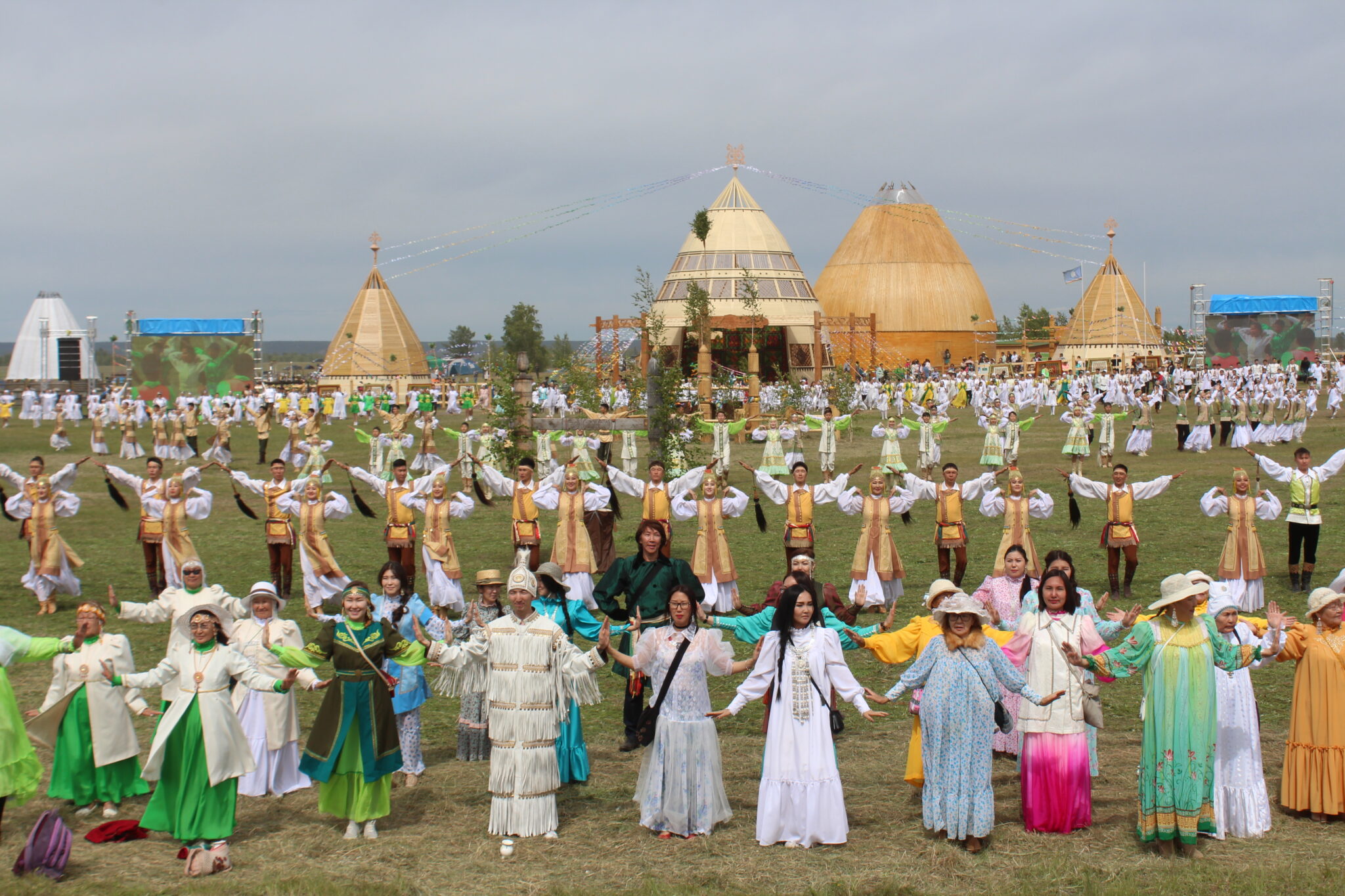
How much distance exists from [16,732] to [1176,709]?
19.7ft

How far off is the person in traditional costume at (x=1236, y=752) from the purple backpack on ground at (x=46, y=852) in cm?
585

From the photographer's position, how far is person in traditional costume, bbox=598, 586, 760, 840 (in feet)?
21.9

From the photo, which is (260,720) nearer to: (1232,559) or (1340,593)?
(1340,593)

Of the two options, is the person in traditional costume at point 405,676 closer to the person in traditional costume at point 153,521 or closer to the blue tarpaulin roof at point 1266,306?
the person in traditional costume at point 153,521

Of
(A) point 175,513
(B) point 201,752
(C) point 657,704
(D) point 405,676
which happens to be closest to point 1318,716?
(C) point 657,704

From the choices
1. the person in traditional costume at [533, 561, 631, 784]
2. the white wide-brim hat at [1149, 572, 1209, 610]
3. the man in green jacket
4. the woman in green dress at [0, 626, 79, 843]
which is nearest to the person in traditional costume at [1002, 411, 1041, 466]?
the man in green jacket

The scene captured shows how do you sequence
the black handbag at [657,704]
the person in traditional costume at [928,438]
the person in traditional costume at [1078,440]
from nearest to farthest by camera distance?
the black handbag at [657,704]
the person in traditional costume at [1078,440]
the person in traditional costume at [928,438]

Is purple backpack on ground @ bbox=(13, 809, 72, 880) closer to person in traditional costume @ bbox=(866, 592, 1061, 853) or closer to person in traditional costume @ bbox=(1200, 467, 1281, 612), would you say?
person in traditional costume @ bbox=(866, 592, 1061, 853)

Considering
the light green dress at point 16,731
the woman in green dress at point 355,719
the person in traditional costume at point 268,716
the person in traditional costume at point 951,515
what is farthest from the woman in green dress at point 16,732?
the person in traditional costume at point 951,515

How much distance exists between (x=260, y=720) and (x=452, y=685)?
51.9 inches

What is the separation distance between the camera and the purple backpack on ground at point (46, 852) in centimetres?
614

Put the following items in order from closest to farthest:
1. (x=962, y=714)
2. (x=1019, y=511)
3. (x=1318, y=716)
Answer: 1. (x=962, y=714)
2. (x=1318, y=716)
3. (x=1019, y=511)

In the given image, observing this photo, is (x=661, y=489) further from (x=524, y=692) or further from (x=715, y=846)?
(x=715, y=846)

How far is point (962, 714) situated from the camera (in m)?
6.26
